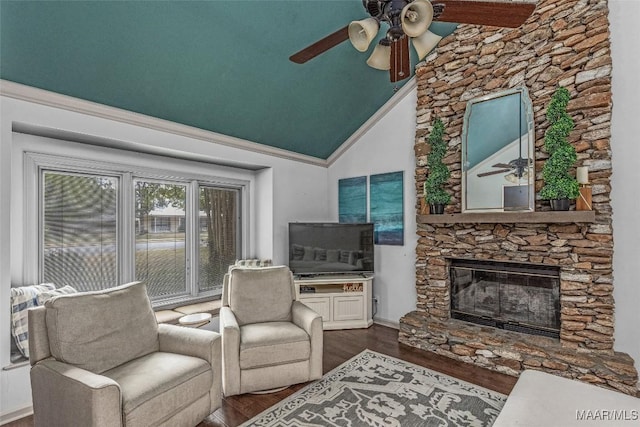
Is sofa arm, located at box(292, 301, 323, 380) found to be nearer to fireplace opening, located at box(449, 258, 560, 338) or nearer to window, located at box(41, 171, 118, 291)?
fireplace opening, located at box(449, 258, 560, 338)

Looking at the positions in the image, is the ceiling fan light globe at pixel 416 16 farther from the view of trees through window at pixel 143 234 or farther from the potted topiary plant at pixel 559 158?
the view of trees through window at pixel 143 234

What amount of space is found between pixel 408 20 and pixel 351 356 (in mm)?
2997

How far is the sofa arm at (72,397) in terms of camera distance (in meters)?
1.66

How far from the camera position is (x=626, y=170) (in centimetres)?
275

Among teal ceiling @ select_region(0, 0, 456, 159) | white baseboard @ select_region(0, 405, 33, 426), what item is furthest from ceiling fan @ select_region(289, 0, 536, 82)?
white baseboard @ select_region(0, 405, 33, 426)

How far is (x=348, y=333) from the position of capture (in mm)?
3984

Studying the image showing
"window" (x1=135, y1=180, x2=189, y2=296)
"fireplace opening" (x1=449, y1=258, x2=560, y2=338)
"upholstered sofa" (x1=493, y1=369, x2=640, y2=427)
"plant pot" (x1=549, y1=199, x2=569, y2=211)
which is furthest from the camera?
"window" (x1=135, y1=180, x2=189, y2=296)

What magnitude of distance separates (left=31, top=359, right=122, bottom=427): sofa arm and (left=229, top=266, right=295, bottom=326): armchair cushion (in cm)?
132

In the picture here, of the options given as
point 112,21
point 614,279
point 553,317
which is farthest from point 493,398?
point 112,21

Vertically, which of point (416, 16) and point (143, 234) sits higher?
point (416, 16)

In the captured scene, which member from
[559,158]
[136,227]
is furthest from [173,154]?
[559,158]

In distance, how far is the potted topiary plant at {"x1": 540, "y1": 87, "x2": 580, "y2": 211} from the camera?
2.78 metres

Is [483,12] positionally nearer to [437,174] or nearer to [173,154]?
[437,174]

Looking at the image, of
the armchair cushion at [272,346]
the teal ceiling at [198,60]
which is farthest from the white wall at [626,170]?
the armchair cushion at [272,346]
